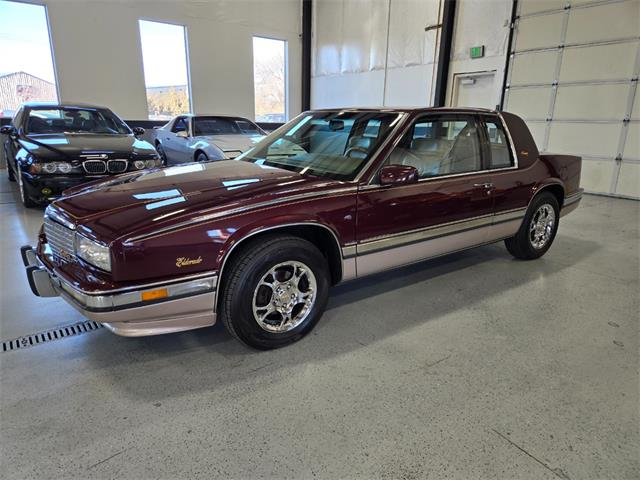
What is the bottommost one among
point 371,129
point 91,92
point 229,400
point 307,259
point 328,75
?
point 229,400

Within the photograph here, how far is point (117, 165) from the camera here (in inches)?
214

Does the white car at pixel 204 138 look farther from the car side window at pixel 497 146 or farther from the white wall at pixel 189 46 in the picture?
the car side window at pixel 497 146

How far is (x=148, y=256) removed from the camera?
192cm

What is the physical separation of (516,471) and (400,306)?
4.91ft

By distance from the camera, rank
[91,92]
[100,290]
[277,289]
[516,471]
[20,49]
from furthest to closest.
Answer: [91,92] → [20,49] → [277,289] → [100,290] → [516,471]

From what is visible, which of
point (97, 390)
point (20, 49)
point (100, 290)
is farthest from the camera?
point (20, 49)

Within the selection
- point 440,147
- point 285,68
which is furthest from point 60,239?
point 285,68

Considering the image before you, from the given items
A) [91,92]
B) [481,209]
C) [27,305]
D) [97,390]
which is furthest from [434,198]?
[91,92]

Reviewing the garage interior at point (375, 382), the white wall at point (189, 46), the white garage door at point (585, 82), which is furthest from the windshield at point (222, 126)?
the white garage door at point (585, 82)

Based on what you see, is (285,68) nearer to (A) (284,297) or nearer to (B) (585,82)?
(B) (585,82)

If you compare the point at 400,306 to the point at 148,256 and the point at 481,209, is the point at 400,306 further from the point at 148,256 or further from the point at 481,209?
the point at 148,256

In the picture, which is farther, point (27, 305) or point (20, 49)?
point (20, 49)

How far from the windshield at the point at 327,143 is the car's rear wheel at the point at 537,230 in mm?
1853

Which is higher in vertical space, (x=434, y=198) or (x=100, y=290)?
(x=434, y=198)
